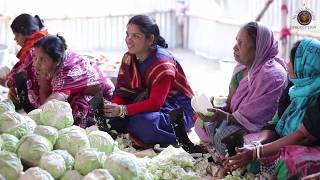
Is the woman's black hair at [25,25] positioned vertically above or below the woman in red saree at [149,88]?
above

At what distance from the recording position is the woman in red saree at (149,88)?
138 inches

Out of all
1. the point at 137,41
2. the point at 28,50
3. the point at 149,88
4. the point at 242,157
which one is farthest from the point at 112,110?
the point at 242,157

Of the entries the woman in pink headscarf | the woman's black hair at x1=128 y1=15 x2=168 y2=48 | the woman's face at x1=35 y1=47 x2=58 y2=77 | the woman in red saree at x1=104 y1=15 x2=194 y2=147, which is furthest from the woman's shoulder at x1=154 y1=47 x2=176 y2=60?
the woman's face at x1=35 y1=47 x2=58 y2=77

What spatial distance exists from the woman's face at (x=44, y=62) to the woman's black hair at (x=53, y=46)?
0.02 meters

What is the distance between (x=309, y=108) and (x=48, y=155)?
128 centimetres

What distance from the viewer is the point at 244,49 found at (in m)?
3.06

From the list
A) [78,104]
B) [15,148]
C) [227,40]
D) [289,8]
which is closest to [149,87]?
[78,104]

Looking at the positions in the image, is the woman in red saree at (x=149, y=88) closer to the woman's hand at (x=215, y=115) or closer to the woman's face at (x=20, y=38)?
the woman's hand at (x=215, y=115)

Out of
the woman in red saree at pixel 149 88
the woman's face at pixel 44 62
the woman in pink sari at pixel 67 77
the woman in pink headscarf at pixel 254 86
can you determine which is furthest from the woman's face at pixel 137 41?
the woman in pink headscarf at pixel 254 86

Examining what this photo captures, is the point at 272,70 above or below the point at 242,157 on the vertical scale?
above

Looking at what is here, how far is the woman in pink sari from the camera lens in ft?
11.4

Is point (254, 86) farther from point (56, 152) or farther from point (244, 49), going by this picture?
point (56, 152)

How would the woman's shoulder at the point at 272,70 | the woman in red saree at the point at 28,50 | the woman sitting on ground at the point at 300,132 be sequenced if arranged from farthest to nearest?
the woman in red saree at the point at 28,50, the woman's shoulder at the point at 272,70, the woman sitting on ground at the point at 300,132

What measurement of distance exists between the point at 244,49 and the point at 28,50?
1871mm
